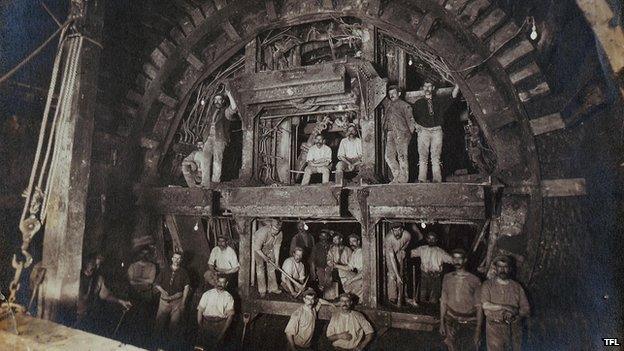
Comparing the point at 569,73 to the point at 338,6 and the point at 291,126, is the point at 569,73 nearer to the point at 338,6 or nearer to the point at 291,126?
the point at 338,6

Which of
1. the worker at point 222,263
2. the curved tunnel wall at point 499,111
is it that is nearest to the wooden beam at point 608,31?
the curved tunnel wall at point 499,111

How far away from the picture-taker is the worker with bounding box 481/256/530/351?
5.21 m

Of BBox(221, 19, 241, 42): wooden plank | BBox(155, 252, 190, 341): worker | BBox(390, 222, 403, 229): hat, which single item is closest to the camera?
BBox(390, 222, 403, 229): hat

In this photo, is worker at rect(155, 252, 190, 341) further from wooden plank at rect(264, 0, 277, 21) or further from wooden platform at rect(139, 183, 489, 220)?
wooden plank at rect(264, 0, 277, 21)

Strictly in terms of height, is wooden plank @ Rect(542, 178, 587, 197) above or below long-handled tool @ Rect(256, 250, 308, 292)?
above

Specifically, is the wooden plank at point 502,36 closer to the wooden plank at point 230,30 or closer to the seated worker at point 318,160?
the seated worker at point 318,160

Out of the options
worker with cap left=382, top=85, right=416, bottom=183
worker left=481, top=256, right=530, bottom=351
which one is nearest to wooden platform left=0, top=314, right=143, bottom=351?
worker with cap left=382, top=85, right=416, bottom=183

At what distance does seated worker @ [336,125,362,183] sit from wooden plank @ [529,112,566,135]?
120 inches

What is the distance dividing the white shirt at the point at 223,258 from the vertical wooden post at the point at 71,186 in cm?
306

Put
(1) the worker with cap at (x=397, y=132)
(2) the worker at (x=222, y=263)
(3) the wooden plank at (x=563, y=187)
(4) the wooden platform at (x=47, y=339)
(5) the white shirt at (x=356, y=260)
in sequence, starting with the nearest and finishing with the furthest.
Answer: (4) the wooden platform at (x=47, y=339) → (3) the wooden plank at (x=563, y=187) → (1) the worker with cap at (x=397, y=132) → (5) the white shirt at (x=356, y=260) → (2) the worker at (x=222, y=263)

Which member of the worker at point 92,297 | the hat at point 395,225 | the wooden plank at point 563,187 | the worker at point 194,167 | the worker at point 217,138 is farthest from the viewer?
the worker at point 194,167

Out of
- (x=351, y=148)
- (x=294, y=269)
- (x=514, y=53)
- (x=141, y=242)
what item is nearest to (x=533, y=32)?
(x=514, y=53)

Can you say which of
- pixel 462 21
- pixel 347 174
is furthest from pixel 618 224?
pixel 347 174

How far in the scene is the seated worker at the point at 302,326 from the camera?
615cm
